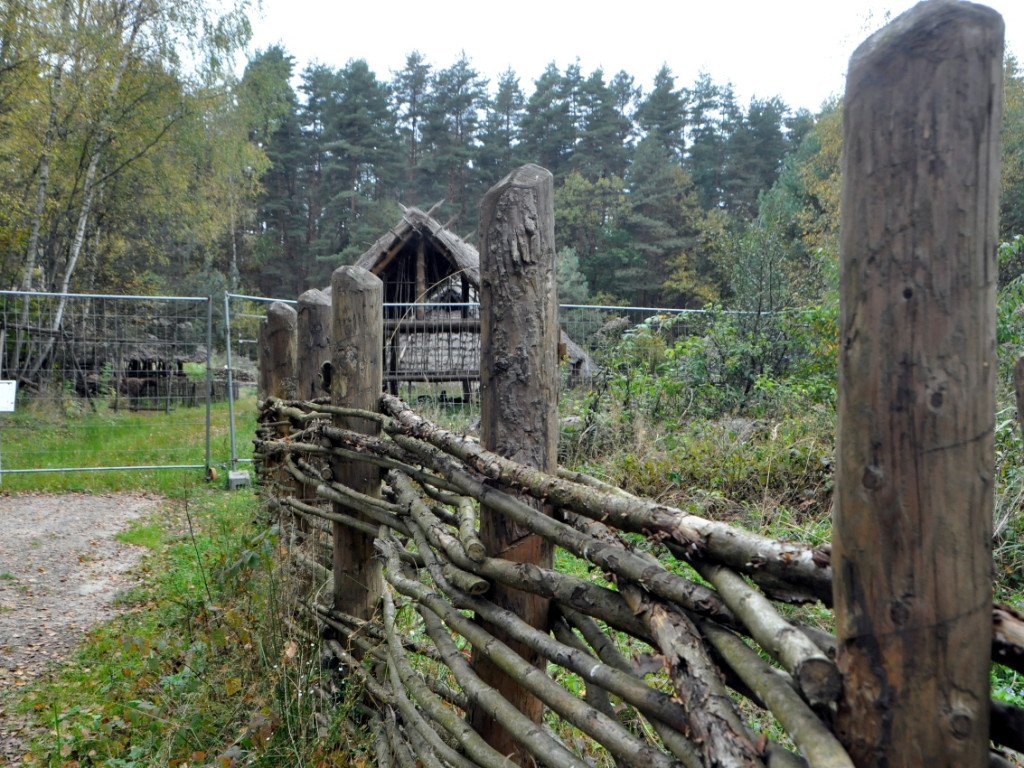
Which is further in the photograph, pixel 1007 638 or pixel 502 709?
pixel 502 709

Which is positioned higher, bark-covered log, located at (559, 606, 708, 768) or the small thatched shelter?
the small thatched shelter

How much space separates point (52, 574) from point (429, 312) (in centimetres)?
617

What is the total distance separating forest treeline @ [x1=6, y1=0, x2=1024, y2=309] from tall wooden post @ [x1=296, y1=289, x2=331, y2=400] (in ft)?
16.6

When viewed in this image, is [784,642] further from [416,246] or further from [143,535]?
[416,246]

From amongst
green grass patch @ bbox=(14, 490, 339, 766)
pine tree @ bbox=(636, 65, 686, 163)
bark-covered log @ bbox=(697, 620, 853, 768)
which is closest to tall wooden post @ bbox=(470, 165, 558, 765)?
bark-covered log @ bbox=(697, 620, 853, 768)

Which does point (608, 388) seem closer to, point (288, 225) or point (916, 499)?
point (916, 499)

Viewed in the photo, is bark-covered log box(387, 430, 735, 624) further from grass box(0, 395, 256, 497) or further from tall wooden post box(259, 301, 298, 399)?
grass box(0, 395, 256, 497)

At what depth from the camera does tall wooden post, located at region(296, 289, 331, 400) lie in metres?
4.25

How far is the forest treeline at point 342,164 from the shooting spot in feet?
46.4

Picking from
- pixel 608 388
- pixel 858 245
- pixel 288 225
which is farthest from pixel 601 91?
pixel 858 245

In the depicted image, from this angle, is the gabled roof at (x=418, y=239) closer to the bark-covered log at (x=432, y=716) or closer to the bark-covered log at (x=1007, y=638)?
the bark-covered log at (x=432, y=716)

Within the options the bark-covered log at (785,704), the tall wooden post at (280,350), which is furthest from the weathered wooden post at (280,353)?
the bark-covered log at (785,704)

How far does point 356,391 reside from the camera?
3105 mm

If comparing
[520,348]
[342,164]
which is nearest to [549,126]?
[342,164]
